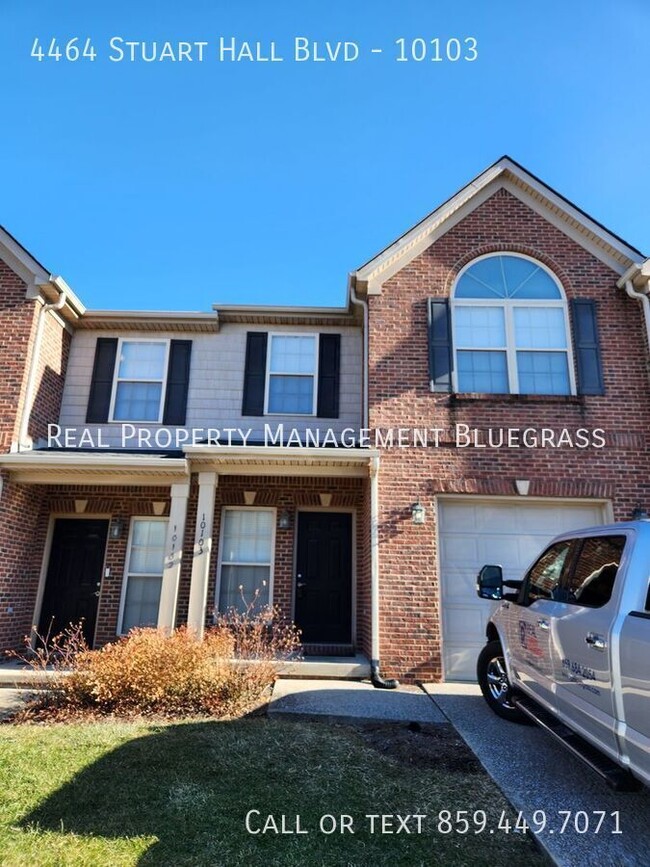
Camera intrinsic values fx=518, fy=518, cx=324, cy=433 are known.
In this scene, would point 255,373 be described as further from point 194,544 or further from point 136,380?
point 194,544

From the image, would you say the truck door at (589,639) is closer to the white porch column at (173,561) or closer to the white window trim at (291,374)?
the white porch column at (173,561)

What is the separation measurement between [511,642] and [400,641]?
2.67m

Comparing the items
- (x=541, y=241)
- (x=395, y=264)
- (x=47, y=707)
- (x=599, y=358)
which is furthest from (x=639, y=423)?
(x=47, y=707)

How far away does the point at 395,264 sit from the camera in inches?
359

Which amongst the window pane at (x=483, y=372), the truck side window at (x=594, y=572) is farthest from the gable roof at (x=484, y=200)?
the truck side window at (x=594, y=572)

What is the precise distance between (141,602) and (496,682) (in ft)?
20.4

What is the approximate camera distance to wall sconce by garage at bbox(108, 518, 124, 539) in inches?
368

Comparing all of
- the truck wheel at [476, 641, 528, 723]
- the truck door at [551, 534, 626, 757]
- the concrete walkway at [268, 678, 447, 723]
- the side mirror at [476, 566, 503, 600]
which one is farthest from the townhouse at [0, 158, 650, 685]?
the truck door at [551, 534, 626, 757]

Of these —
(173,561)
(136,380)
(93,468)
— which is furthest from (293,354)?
(173,561)

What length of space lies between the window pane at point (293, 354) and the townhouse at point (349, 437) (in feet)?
0.15

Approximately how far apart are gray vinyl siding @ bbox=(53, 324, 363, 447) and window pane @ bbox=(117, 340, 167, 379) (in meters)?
0.19

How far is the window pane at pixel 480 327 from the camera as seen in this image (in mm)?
8852

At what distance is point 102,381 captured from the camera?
10172mm

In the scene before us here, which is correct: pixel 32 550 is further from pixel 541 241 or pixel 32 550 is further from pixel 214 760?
pixel 541 241
